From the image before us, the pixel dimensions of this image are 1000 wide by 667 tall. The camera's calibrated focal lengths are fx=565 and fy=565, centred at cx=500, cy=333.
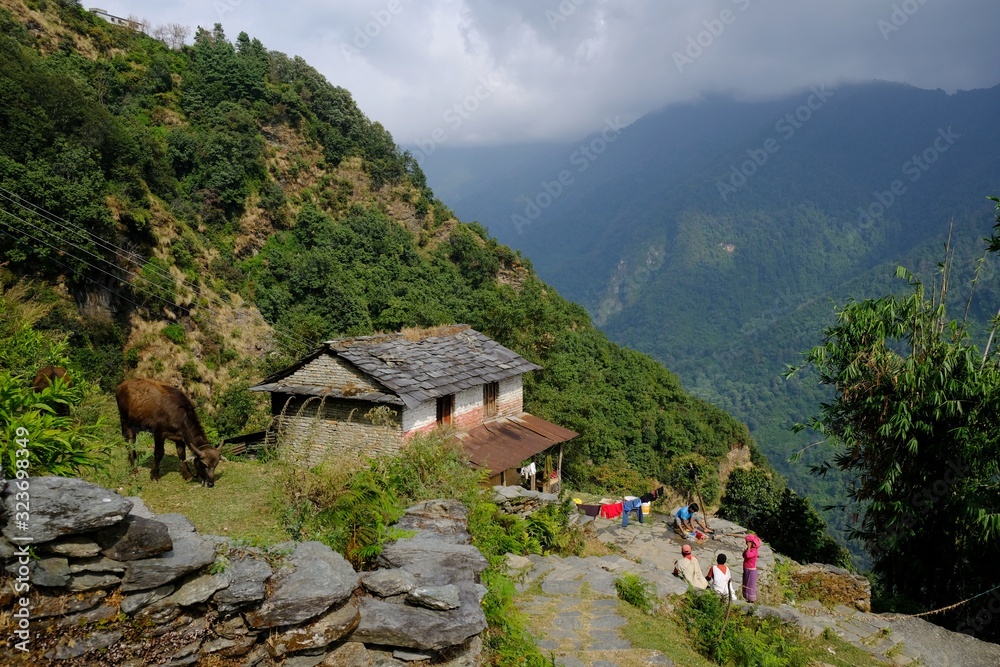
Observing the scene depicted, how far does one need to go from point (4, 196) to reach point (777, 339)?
138597mm

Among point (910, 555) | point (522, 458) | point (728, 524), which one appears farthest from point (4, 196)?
point (910, 555)

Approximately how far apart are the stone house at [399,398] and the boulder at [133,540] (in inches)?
385

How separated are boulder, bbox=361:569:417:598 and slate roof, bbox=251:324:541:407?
9468 millimetres

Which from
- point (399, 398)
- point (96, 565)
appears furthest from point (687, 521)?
point (96, 565)

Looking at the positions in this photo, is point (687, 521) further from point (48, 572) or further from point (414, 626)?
point (48, 572)

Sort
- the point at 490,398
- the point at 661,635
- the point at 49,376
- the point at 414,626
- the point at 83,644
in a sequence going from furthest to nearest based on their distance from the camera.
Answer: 1. the point at 490,398
2. the point at 49,376
3. the point at 661,635
4. the point at 414,626
5. the point at 83,644

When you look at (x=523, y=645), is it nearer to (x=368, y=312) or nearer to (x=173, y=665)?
(x=173, y=665)

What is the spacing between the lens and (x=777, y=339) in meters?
132

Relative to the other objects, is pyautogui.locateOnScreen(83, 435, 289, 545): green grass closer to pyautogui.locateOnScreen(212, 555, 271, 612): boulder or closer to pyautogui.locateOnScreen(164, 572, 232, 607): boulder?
pyautogui.locateOnScreen(212, 555, 271, 612): boulder

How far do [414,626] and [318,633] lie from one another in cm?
89

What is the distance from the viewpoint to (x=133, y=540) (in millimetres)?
4512

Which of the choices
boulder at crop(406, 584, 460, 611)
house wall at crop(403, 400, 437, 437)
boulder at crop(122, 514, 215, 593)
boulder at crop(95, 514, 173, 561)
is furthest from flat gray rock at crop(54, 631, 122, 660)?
house wall at crop(403, 400, 437, 437)

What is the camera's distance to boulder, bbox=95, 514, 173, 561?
446 cm

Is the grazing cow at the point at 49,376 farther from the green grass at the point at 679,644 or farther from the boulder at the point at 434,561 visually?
the green grass at the point at 679,644
